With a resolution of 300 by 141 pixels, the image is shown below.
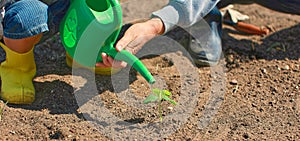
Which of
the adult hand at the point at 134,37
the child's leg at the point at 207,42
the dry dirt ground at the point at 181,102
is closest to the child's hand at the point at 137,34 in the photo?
the adult hand at the point at 134,37

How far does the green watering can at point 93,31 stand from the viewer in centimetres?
176

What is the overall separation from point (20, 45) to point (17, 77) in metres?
0.11

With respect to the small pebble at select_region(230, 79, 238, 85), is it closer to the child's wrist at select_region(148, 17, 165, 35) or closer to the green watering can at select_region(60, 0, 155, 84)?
the child's wrist at select_region(148, 17, 165, 35)

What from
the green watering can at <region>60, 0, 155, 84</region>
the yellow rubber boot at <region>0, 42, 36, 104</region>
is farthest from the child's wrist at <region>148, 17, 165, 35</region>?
the yellow rubber boot at <region>0, 42, 36, 104</region>

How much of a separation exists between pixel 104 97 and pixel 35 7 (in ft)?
1.25

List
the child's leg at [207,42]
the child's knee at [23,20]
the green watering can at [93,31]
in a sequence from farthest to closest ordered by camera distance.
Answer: the child's leg at [207,42], the child's knee at [23,20], the green watering can at [93,31]

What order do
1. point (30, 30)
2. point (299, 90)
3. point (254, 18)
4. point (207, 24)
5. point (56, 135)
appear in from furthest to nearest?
point (254, 18) < point (207, 24) < point (299, 90) < point (30, 30) < point (56, 135)

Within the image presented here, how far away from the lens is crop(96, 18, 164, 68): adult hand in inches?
70.1

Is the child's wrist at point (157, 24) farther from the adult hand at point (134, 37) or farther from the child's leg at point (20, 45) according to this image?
the child's leg at point (20, 45)

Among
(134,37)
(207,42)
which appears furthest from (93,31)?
(207,42)

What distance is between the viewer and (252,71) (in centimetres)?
213

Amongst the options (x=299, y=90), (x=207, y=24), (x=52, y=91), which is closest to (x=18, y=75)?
(x=52, y=91)

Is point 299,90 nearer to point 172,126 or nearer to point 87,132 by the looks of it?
point 172,126

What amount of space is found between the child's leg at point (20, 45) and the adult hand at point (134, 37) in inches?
9.8
